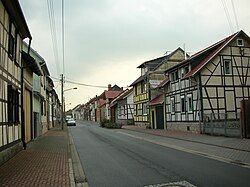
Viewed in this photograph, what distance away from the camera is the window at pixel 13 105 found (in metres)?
15.2

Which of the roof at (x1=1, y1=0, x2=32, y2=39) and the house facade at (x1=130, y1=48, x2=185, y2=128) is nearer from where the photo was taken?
the roof at (x1=1, y1=0, x2=32, y2=39)

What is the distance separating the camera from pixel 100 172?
11453 mm

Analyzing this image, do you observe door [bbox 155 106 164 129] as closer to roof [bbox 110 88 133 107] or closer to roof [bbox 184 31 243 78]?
roof [bbox 184 31 243 78]

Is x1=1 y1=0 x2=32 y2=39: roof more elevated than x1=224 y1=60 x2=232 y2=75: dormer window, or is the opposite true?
x1=1 y1=0 x2=32 y2=39: roof

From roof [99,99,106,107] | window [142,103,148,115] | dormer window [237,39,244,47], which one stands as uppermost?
dormer window [237,39,244,47]

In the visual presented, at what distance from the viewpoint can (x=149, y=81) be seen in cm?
4431

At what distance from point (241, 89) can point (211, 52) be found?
413cm

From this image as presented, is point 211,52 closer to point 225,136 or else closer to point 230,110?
point 230,110

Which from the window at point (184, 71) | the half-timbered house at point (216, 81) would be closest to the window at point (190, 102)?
the half-timbered house at point (216, 81)

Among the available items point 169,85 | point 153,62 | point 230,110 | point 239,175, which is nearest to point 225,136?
point 230,110

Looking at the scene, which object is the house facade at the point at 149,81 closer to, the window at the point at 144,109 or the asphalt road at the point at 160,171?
the window at the point at 144,109

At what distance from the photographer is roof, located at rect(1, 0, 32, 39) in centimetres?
1379

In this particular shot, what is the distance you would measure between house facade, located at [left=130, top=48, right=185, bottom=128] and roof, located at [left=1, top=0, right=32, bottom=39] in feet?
86.6

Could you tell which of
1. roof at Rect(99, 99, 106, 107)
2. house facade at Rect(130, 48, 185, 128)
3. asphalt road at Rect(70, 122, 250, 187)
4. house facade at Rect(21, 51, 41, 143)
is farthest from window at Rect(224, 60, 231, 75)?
roof at Rect(99, 99, 106, 107)
